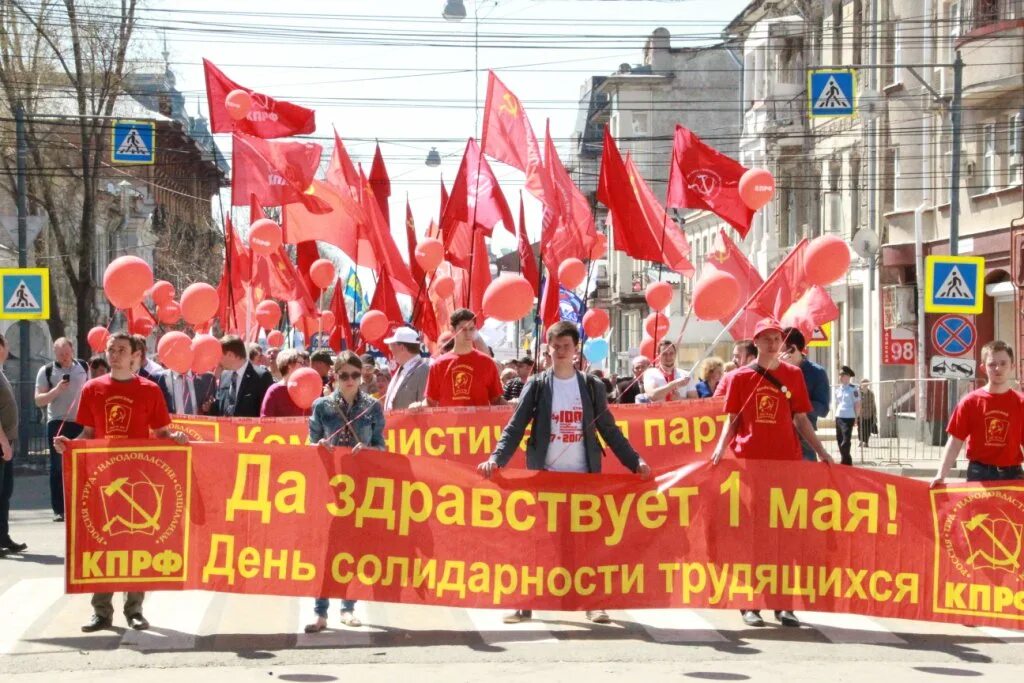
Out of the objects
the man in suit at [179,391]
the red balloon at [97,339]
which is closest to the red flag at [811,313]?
the man in suit at [179,391]

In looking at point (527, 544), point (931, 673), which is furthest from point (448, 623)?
point (931, 673)

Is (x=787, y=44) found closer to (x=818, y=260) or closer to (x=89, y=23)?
(x=89, y=23)

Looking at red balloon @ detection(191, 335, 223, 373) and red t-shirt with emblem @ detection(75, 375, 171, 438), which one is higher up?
red balloon @ detection(191, 335, 223, 373)

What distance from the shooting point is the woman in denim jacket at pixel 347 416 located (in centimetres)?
1009

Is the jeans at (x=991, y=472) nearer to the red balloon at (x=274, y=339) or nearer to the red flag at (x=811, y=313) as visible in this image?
the red flag at (x=811, y=313)

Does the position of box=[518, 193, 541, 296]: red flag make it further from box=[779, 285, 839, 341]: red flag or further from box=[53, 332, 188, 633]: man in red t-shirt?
box=[53, 332, 188, 633]: man in red t-shirt

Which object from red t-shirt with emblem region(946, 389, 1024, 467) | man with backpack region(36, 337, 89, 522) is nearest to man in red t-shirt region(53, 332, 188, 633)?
red t-shirt with emblem region(946, 389, 1024, 467)

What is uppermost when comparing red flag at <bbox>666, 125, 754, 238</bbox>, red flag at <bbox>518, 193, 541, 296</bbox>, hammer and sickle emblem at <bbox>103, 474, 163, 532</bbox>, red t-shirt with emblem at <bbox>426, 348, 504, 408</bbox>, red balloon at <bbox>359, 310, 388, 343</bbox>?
red flag at <bbox>666, 125, 754, 238</bbox>

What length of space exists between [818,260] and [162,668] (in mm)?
5737

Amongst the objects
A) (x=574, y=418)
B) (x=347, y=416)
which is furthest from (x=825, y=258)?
(x=347, y=416)

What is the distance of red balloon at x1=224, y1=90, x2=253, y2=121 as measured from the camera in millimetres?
18656

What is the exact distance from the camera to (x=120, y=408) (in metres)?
9.91

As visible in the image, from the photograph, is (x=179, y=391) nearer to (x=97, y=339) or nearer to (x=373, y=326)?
(x=373, y=326)

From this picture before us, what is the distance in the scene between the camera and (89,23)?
3319cm
